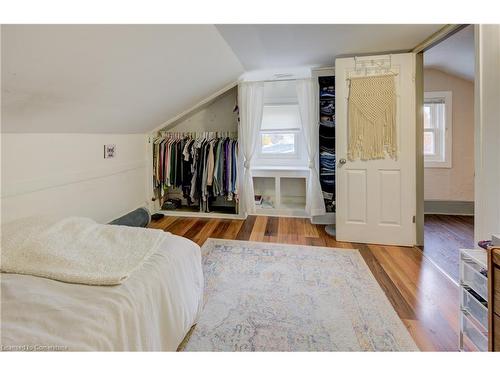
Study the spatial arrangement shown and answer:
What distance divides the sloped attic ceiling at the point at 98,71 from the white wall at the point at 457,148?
3058 mm

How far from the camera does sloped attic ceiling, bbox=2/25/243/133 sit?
133 centimetres

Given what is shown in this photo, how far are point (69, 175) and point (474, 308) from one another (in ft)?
10.1

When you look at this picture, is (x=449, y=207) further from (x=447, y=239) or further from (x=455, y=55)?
(x=455, y=55)

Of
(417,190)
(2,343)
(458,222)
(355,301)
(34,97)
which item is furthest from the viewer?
(458,222)

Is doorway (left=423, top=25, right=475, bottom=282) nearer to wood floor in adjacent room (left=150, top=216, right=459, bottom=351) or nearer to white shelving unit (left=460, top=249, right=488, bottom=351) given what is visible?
wood floor in adjacent room (left=150, top=216, right=459, bottom=351)

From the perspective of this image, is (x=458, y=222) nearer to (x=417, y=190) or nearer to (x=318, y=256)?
(x=417, y=190)

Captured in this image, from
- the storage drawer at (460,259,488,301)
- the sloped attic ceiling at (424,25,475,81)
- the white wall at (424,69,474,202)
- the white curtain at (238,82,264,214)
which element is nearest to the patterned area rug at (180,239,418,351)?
the storage drawer at (460,259,488,301)

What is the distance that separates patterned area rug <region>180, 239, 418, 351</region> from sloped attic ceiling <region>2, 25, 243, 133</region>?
166 centimetres

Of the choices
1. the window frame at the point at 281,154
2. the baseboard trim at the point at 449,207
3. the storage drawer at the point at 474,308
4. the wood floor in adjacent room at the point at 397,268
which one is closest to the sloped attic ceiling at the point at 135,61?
the window frame at the point at 281,154

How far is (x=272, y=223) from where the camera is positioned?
3.54 metres

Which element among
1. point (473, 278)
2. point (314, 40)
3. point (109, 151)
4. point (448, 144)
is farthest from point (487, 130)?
point (109, 151)

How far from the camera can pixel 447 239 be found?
2.94 m
